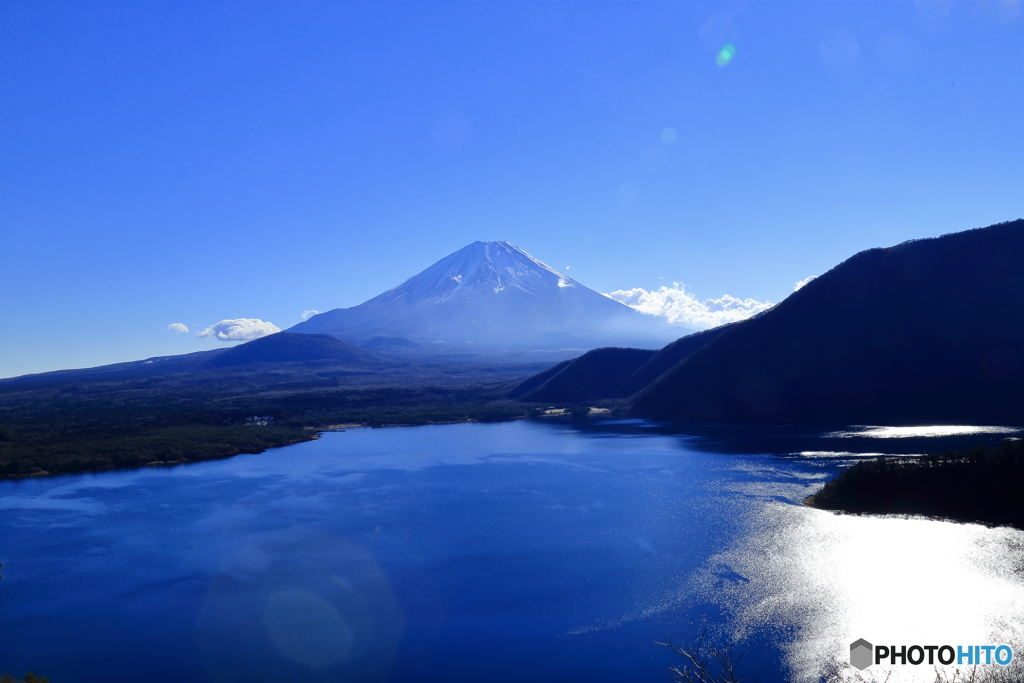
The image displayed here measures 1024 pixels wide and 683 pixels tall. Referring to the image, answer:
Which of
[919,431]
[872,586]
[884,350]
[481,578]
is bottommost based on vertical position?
[481,578]

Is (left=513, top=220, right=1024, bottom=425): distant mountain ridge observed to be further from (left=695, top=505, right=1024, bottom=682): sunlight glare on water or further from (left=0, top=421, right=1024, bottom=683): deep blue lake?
(left=695, top=505, right=1024, bottom=682): sunlight glare on water

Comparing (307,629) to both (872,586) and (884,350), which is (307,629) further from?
(884,350)

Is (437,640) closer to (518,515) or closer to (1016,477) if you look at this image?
(518,515)

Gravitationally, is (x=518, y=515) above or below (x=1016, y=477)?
below

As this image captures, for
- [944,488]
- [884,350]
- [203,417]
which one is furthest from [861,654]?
[203,417]

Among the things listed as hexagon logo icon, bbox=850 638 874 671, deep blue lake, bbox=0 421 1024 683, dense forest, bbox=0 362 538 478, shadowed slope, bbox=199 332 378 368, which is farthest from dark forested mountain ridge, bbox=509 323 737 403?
shadowed slope, bbox=199 332 378 368

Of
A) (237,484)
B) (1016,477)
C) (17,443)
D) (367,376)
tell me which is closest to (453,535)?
(237,484)
